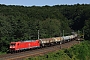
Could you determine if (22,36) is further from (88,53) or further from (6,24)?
(88,53)

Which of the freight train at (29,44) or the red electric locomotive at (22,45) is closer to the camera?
the red electric locomotive at (22,45)

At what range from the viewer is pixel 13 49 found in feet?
204

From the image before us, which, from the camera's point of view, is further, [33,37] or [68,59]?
[33,37]

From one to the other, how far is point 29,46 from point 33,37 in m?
27.0

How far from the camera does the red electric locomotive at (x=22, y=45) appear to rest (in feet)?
204

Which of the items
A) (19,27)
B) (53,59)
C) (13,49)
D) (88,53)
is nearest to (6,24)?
(19,27)

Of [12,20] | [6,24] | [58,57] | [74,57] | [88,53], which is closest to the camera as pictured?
[58,57]

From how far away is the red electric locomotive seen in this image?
62.2 metres

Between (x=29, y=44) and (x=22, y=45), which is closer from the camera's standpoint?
(x=22, y=45)

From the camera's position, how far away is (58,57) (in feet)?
171

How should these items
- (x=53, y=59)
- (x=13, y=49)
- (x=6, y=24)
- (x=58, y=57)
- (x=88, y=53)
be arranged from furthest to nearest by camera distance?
1. (x=6, y=24)
2. (x=88, y=53)
3. (x=13, y=49)
4. (x=58, y=57)
5. (x=53, y=59)

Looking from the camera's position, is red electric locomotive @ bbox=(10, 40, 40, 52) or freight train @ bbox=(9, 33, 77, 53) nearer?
red electric locomotive @ bbox=(10, 40, 40, 52)

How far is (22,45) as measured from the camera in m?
65.4

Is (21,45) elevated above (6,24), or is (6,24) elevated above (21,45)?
(6,24)
